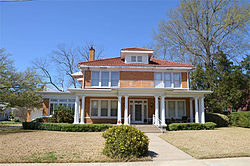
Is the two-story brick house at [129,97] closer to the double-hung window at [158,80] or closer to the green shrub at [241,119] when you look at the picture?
the double-hung window at [158,80]

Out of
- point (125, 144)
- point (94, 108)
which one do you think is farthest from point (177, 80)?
point (125, 144)

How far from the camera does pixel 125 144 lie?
7.20m

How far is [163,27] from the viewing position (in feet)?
99.1

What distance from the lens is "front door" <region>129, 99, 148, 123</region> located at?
20.5 m

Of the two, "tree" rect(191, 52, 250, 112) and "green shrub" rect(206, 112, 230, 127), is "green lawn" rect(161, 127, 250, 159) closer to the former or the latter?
"green shrub" rect(206, 112, 230, 127)

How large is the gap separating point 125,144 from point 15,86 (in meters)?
13.7

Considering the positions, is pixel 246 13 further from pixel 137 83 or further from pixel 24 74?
pixel 24 74

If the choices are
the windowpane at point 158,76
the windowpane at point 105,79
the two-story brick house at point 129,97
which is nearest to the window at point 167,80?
the two-story brick house at point 129,97

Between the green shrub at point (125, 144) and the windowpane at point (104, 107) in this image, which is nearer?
the green shrub at point (125, 144)

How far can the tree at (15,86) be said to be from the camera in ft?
51.8

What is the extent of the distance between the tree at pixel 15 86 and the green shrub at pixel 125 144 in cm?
1213

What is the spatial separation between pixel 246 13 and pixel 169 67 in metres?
14.4

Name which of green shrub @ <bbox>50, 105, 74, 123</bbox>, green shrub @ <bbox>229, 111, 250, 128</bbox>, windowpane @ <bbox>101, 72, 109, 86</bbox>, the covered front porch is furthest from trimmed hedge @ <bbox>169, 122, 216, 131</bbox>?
green shrub @ <bbox>50, 105, 74, 123</bbox>

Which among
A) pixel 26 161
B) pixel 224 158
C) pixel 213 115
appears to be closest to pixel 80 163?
pixel 26 161
